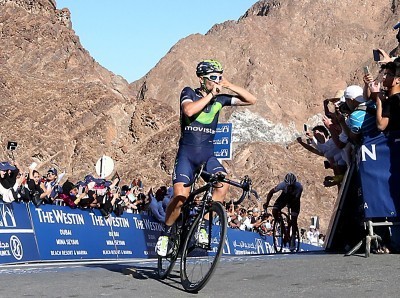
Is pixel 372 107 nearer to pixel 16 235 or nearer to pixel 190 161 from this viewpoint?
pixel 190 161

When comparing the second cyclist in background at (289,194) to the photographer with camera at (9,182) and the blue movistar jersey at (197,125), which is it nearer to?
the photographer with camera at (9,182)

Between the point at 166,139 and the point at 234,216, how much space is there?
3125 cm

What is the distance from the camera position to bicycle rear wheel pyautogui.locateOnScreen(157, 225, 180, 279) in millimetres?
7988

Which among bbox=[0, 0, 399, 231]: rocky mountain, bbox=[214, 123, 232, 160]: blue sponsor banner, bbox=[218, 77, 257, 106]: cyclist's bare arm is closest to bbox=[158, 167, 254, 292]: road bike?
bbox=[218, 77, 257, 106]: cyclist's bare arm

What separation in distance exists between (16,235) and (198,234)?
7.23 metres

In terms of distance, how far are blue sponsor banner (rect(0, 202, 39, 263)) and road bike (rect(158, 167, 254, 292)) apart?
20.1 feet

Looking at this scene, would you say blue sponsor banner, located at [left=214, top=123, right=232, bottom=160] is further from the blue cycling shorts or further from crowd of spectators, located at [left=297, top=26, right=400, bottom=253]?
the blue cycling shorts

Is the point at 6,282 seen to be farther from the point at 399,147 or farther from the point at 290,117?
the point at 290,117

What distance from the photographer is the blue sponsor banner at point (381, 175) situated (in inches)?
389

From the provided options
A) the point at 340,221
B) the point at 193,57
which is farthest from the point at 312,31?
the point at 340,221

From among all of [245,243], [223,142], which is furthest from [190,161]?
[245,243]

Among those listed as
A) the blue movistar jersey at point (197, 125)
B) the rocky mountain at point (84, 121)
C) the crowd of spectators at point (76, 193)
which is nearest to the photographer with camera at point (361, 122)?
the blue movistar jersey at point (197, 125)

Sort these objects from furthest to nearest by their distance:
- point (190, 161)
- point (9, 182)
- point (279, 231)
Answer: point (279, 231) < point (9, 182) < point (190, 161)

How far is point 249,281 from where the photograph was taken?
757cm
